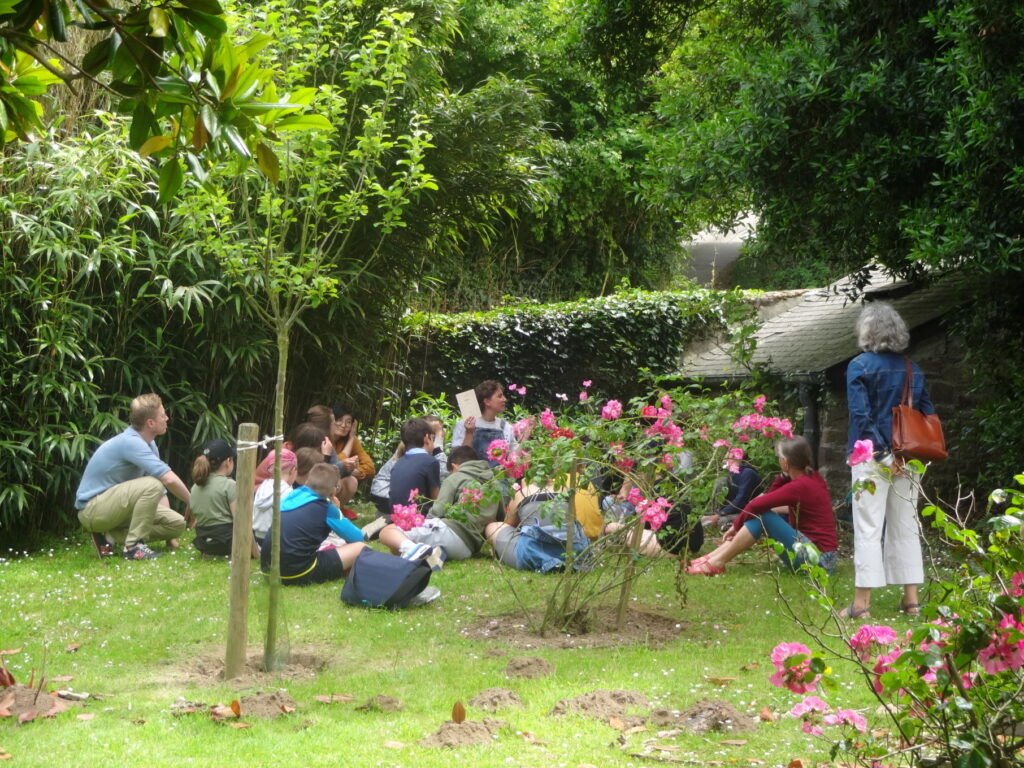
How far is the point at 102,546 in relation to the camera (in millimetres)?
7973

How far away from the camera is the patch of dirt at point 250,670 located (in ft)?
16.1

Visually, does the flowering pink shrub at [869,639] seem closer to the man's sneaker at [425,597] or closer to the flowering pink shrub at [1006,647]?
the flowering pink shrub at [1006,647]

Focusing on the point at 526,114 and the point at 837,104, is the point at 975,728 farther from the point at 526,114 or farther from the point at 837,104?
the point at 526,114

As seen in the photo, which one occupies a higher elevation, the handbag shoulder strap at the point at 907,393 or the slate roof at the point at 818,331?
the slate roof at the point at 818,331

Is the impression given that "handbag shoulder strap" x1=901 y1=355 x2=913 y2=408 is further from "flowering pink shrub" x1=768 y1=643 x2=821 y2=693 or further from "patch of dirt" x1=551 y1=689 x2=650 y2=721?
"flowering pink shrub" x1=768 y1=643 x2=821 y2=693

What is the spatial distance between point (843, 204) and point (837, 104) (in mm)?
707

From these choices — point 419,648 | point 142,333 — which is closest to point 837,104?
point 419,648

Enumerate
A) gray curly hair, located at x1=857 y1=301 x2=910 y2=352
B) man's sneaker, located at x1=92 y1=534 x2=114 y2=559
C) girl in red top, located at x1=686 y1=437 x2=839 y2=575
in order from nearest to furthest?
1. gray curly hair, located at x1=857 y1=301 x2=910 y2=352
2. girl in red top, located at x1=686 y1=437 x2=839 y2=575
3. man's sneaker, located at x1=92 y1=534 x2=114 y2=559

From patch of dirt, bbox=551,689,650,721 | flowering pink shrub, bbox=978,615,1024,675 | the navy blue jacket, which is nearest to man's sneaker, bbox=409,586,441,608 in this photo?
patch of dirt, bbox=551,689,650,721

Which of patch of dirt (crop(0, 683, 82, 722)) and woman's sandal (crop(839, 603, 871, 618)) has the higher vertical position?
woman's sandal (crop(839, 603, 871, 618))

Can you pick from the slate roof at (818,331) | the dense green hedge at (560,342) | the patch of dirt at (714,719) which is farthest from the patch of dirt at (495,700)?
the dense green hedge at (560,342)

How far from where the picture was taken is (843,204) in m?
7.93

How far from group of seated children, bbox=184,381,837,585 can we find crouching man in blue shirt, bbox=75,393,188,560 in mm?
304

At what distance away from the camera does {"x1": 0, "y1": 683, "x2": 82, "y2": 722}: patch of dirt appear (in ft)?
14.2
